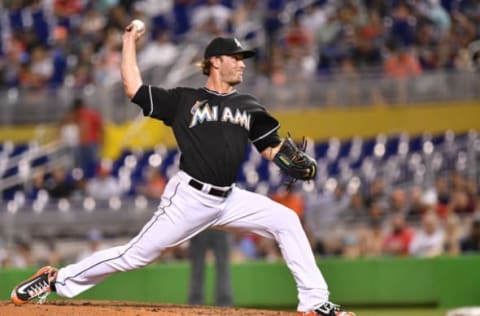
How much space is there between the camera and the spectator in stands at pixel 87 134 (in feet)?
61.8

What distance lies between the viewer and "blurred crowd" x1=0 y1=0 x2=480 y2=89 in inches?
729

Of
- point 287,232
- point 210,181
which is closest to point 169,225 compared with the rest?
point 210,181

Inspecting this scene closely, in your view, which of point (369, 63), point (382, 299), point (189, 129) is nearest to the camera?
point (189, 129)

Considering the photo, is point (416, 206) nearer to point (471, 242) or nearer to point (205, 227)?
point (471, 242)

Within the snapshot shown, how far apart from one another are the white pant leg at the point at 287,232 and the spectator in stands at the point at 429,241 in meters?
6.66

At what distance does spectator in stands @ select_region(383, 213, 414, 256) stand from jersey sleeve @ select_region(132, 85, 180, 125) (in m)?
7.24

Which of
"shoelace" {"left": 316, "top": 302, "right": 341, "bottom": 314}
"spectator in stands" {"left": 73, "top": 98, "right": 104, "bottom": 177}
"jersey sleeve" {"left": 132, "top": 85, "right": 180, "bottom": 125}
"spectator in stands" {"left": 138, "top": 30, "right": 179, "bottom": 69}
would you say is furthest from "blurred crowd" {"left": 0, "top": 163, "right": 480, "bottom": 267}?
"jersey sleeve" {"left": 132, "top": 85, "right": 180, "bottom": 125}

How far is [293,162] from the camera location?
8469mm

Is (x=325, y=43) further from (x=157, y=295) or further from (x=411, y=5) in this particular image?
(x=157, y=295)

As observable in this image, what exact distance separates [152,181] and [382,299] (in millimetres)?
4165

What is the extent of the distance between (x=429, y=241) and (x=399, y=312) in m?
1.06

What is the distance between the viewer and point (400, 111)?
18.3 m

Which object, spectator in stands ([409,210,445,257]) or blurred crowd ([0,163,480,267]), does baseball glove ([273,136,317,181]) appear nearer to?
blurred crowd ([0,163,480,267])

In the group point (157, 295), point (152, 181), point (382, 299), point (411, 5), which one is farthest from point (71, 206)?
point (411, 5)
